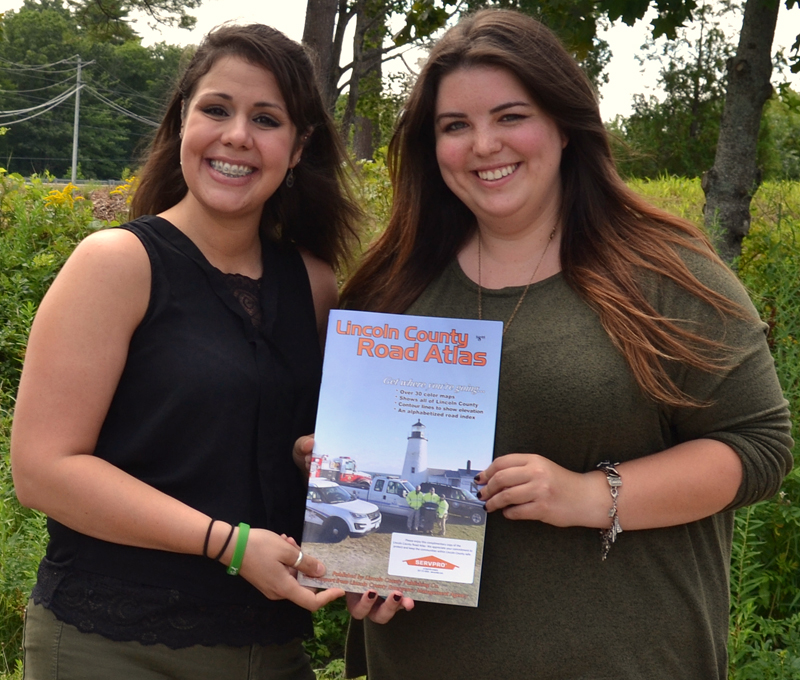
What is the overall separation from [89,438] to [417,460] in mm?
752

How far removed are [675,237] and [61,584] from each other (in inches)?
66.8

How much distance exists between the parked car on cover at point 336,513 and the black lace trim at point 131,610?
317 mm

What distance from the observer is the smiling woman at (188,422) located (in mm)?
1911

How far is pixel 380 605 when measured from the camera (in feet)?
6.51

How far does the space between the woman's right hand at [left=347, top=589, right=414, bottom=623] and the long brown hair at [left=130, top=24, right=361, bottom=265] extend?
3.53 ft

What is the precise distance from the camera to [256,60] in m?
2.20

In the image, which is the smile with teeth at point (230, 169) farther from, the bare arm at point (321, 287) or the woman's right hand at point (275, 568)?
the woman's right hand at point (275, 568)

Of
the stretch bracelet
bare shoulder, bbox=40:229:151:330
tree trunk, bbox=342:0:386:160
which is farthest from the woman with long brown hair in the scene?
tree trunk, bbox=342:0:386:160

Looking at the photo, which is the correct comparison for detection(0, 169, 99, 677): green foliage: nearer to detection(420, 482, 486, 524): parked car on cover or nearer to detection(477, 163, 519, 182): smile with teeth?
detection(420, 482, 486, 524): parked car on cover

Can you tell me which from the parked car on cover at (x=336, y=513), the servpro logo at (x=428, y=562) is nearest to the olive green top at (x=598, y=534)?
the servpro logo at (x=428, y=562)

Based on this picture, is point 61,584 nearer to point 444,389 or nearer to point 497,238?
point 444,389

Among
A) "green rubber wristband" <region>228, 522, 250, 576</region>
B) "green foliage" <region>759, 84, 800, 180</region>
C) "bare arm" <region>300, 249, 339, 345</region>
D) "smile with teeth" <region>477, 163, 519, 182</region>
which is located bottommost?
"green rubber wristband" <region>228, 522, 250, 576</region>

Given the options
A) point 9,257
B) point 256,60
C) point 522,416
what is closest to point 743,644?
point 522,416

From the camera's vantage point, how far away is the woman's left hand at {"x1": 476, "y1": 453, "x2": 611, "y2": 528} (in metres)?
1.89
